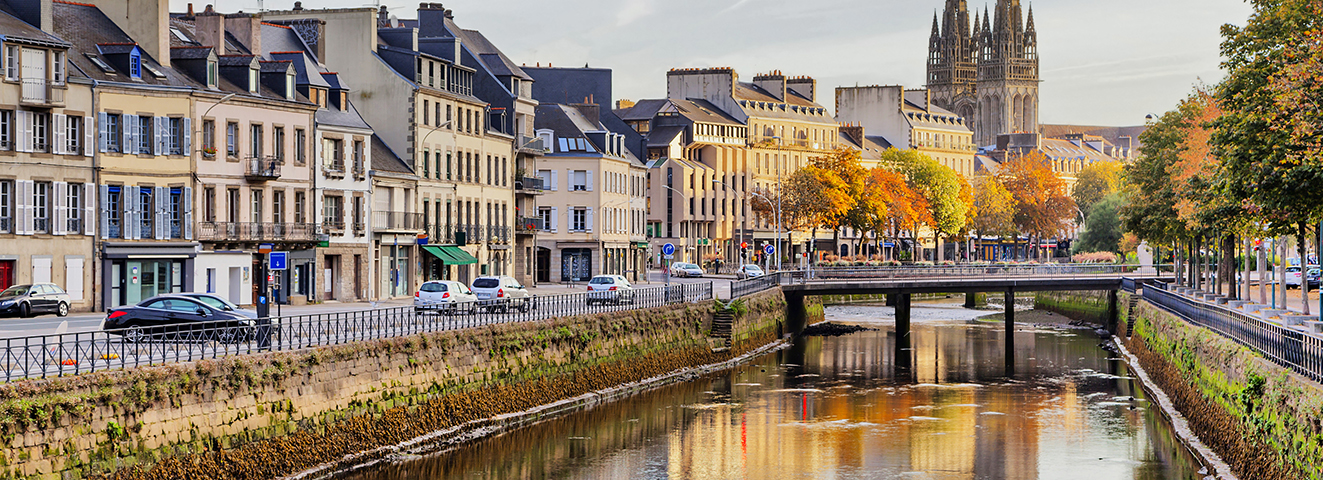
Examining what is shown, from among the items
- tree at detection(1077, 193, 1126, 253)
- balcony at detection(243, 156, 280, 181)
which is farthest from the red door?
tree at detection(1077, 193, 1126, 253)

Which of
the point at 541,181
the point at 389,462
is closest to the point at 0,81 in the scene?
the point at 389,462

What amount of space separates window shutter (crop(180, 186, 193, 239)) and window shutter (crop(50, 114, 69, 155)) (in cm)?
558

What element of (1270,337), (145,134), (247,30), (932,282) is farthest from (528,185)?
(1270,337)

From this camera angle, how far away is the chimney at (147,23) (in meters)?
54.8

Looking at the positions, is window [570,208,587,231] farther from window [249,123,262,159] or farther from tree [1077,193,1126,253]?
tree [1077,193,1126,253]

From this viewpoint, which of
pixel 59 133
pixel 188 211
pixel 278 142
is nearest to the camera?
pixel 59 133

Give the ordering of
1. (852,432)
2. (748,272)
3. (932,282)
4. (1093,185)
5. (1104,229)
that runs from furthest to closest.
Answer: (1093,185) < (1104,229) < (748,272) < (932,282) < (852,432)

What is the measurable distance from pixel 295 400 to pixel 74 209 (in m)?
20.7

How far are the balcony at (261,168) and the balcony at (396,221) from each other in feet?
26.8

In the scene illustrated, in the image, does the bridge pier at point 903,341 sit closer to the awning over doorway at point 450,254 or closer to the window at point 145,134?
the awning over doorway at point 450,254

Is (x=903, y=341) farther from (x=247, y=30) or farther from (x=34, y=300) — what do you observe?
(x=34, y=300)

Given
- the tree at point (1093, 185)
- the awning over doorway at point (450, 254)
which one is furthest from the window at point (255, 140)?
the tree at point (1093, 185)

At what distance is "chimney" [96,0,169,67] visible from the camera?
5484 cm

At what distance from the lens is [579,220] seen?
98.7m
